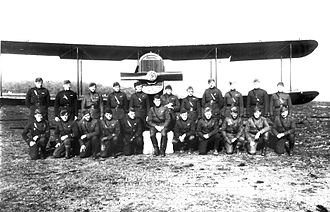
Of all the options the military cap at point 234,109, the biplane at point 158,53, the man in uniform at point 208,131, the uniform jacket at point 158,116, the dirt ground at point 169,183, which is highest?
the biplane at point 158,53

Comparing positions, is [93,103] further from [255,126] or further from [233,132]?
[255,126]

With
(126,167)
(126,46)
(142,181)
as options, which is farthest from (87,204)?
(126,46)

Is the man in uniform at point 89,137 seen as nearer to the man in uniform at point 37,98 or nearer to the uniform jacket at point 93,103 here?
the uniform jacket at point 93,103

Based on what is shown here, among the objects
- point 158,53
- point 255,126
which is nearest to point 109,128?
point 255,126

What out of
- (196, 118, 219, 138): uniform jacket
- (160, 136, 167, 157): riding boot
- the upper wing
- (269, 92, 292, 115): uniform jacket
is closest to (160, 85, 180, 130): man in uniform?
(196, 118, 219, 138): uniform jacket

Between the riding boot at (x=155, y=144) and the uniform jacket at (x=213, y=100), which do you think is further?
the uniform jacket at (x=213, y=100)

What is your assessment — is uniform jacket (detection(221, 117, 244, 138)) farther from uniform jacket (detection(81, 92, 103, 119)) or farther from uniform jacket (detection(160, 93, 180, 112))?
uniform jacket (detection(81, 92, 103, 119))

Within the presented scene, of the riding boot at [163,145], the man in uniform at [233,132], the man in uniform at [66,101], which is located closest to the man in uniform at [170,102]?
the riding boot at [163,145]

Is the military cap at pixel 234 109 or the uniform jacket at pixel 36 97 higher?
the uniform jacket at pixel 36 97
